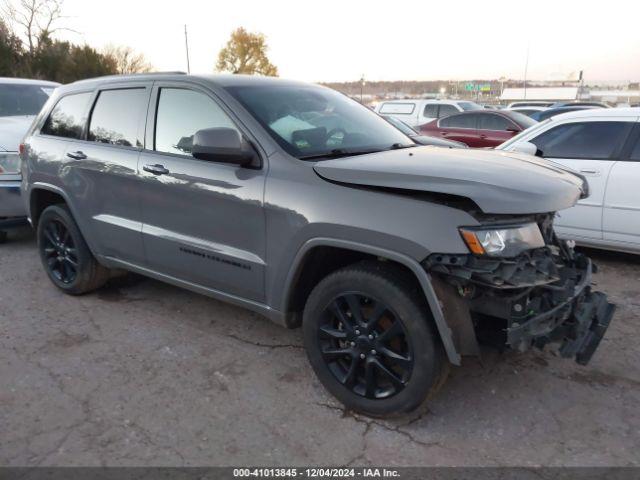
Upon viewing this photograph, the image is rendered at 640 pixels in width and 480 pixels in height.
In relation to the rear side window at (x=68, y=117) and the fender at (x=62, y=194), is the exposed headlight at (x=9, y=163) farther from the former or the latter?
the rear side window at (x=68, y=117)

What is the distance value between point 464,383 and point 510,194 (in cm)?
131

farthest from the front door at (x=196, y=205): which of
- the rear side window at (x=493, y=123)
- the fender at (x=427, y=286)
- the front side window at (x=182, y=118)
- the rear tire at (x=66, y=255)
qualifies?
the rear side window at (x=493, y=123)

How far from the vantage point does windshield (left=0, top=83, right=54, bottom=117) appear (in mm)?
6980

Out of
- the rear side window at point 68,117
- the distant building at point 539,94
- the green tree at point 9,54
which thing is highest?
the green tree at point 9,54

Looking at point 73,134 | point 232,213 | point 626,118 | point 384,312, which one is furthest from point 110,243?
point 626,118

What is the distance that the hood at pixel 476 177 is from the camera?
243 centimetres

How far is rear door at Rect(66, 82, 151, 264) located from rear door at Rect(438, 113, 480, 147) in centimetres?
899

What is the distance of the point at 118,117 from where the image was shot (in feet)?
13.1

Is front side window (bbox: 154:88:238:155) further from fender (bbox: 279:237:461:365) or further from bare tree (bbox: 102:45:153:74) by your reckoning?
bare tree (bbox: 102:45:153:74)

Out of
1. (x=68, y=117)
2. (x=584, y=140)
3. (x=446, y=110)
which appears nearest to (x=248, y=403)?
(x=68, y=117)

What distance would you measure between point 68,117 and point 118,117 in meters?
0.74

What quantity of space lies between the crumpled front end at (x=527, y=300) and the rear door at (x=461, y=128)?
367 inches

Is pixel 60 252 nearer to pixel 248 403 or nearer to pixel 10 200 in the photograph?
pixel 10 200

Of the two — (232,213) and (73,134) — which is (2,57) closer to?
(73,134)
